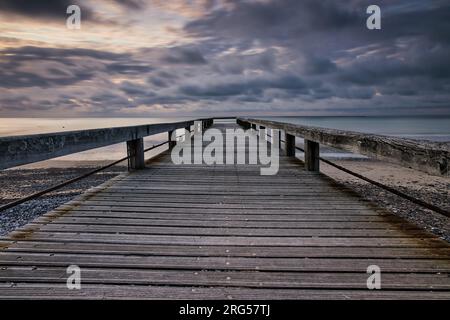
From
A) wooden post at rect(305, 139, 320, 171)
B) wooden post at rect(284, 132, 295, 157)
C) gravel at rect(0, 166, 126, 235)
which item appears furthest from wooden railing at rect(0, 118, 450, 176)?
gravel at rect(0, 166, 126, 235)

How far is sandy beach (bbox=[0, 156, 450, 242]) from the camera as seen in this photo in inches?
358

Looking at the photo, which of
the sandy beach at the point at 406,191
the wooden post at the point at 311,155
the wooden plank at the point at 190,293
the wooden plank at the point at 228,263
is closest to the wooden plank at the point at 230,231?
the wooden plank at the point at 228,263

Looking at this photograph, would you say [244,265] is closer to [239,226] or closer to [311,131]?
[239,226]

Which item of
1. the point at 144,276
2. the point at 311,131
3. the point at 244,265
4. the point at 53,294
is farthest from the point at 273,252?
the point at 311,131

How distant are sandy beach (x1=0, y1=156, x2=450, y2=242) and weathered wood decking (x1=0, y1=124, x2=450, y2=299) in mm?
1650

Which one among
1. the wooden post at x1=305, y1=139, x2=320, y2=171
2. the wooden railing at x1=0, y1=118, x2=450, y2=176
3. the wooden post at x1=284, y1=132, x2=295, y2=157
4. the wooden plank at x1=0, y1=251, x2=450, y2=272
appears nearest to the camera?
the wooden railing at x1=0, y1=118, x2=450, y2=176

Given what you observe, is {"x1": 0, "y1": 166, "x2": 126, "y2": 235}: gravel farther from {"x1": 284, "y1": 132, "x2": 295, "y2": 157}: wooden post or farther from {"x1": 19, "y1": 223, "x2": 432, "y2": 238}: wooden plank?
{"x1": 284, "y1": 132, "x2": 295, "y2": 157}: wooden post

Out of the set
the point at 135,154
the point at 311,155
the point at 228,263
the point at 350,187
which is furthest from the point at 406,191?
the point at 228,263

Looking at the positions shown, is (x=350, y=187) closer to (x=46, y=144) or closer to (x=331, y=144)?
(x=331, y=144)

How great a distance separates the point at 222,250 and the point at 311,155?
4436mm

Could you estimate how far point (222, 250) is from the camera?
275 centimetres

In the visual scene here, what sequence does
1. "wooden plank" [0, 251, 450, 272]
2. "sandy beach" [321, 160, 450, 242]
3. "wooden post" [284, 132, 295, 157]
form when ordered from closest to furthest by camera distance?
1. "wooden plank" [0, 251, 450, 272]
2. "wooden post" [284, 132, 295, 157]
3. "sandy beach" [321, 160, 450, 242]
